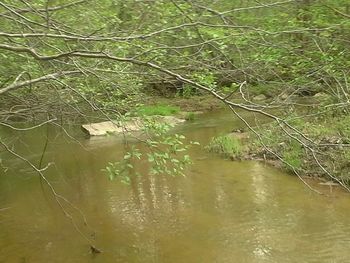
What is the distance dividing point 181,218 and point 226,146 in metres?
4.80

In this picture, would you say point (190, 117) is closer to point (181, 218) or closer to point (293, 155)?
point (293, 155)

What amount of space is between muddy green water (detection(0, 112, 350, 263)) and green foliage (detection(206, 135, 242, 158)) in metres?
0.48

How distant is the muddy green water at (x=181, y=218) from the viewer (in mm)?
7465

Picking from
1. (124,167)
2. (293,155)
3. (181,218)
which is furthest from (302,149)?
(124,167)

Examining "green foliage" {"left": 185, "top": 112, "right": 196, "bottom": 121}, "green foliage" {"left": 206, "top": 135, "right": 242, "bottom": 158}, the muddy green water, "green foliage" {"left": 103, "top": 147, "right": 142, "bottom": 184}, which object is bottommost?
"green foliage" {"left": 185, "top": 112, "right": 196, "bottom": 121}

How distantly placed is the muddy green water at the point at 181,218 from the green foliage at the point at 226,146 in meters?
0.48

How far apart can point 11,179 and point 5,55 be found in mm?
7178

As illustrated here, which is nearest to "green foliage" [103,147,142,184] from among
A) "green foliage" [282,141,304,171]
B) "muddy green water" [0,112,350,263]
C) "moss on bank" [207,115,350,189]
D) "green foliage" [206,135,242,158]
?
"muddy green water" [0,112,350,263]

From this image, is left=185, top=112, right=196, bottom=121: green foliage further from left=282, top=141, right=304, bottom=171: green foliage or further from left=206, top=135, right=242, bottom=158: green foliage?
left=282, top=141, right=304, bottom=171: green foliage

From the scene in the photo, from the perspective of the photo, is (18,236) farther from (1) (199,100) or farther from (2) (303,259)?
(1) (199,100)

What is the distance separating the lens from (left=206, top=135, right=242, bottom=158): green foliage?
42.6ft

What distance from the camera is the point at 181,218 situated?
884 centimetres

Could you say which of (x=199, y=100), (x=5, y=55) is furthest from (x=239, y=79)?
(x=199, y=100)

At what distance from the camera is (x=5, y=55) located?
19.3 feet
